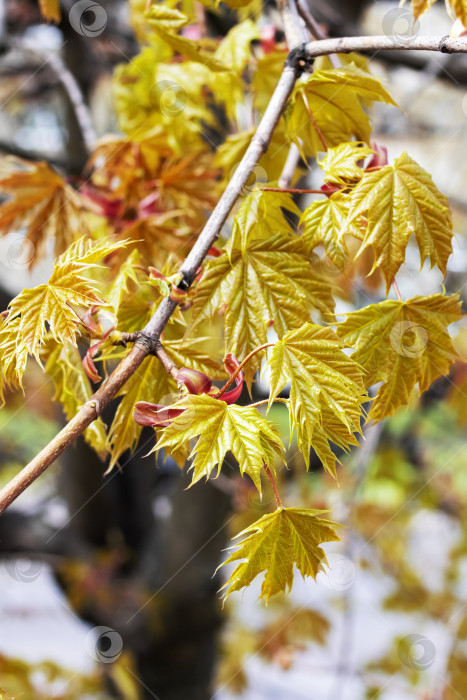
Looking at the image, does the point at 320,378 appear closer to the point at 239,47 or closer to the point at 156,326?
the point at 156,326

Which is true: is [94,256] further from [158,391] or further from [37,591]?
[37,591]

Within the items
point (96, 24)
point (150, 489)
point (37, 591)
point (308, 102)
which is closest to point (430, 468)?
point (150, 489)

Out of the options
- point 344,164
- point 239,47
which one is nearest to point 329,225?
point 344,164

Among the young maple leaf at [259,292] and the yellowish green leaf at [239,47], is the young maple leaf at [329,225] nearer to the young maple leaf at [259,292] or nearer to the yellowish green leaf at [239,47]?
the young maple leaf at [259,292]

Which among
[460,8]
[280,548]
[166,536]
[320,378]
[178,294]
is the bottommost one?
[166,536]

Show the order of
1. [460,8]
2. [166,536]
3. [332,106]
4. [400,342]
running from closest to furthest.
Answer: [460,8]
[400,342]
[332,106]
[166,536]

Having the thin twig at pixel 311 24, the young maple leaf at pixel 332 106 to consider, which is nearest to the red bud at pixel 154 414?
the young maple leaf at pixel 332 106
